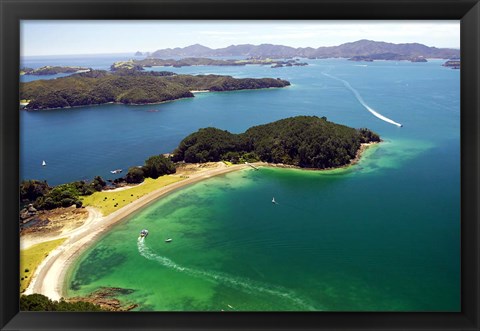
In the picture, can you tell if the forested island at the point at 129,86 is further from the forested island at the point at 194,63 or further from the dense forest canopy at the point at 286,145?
the dense forest canopy at the point at 286,145

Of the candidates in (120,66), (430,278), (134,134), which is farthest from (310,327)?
(120,66)

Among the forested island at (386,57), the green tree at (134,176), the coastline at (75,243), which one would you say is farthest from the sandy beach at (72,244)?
the forested island at (386,57)

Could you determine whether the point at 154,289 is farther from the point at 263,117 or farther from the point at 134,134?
the point at 263,117

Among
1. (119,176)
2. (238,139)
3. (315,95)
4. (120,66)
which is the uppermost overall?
(120,66)

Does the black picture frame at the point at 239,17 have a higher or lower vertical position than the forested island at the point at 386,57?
lower

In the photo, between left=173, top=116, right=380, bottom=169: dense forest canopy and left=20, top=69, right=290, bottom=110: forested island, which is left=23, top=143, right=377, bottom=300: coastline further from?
left=20, top=69, right=290, bottom=110: forested island

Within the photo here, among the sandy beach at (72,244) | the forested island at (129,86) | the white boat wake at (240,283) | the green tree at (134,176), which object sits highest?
Result: the forested island at (129,86)

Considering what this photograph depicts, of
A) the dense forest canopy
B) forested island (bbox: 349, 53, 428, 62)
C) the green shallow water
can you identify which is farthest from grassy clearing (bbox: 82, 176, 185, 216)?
forested island (bbox: 349, 53, 428, 62)
